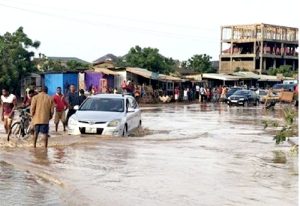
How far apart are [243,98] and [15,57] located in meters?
16.9

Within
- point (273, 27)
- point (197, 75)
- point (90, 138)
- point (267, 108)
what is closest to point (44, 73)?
point (267, 108)

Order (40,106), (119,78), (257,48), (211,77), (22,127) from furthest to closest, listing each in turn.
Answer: (257,48) < (211,77) < (119,78) < (22,127) < (40,106)

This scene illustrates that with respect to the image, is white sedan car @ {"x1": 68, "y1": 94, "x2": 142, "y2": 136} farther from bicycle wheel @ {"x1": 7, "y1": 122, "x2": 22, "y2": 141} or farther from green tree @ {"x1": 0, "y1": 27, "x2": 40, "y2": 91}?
green tree @ {"x1": 0, "y1": 27, "x2": 40, "y2": 91}

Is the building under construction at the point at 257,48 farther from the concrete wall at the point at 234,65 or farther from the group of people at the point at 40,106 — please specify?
the group of people at the point at 40,106

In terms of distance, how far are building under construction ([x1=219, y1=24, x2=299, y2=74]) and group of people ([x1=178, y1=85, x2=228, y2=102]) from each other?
28.1 m

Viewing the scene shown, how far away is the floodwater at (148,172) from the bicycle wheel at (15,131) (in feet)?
3.05

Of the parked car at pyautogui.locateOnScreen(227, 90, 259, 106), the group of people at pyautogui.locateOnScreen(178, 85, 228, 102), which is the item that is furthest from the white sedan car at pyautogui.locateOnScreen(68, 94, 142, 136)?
the group of people at pyautogui.locateOnScreen(178, 85, 228, 102)

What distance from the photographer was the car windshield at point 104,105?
54.1ft

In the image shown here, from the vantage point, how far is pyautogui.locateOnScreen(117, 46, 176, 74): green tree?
5395 cm

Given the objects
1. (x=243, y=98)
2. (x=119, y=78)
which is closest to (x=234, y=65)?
(x=243, y=98)

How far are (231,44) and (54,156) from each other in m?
75.9

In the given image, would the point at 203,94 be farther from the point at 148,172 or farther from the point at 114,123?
the point at 148,172

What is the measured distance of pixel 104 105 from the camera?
54.7 ft

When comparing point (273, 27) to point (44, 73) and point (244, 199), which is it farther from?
point (244, 199)
